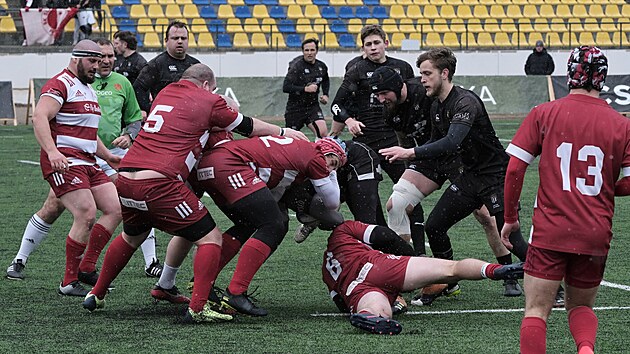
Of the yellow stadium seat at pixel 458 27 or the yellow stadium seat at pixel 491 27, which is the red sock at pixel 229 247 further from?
the yellow stadium seat at pixel 491 27

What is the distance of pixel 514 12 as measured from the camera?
3031 centimetres

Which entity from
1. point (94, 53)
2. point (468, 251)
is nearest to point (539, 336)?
point (94, 53)

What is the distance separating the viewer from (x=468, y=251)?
966cm

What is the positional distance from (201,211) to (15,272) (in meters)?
2.40

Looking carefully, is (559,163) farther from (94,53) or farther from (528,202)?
(528,202)

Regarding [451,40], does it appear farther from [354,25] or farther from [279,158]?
[279,158]

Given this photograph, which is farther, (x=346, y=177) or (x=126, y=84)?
(x=126, y=84)

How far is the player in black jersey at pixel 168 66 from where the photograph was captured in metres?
10.1

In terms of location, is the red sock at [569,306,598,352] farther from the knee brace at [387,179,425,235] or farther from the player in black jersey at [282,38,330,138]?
the player in black jersey at [282,38,330,138]

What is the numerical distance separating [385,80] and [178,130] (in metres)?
1.79

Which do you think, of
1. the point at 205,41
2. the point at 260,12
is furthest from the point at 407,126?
the point at 260,12

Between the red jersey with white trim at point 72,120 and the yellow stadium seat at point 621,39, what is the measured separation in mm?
23261

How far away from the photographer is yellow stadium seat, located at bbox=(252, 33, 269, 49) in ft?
90.8

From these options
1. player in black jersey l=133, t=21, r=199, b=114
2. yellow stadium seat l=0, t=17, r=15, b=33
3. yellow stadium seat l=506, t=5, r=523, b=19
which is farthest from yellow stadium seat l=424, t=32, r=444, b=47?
A: player in black jersey l=133, t=21, r=199, b=114
